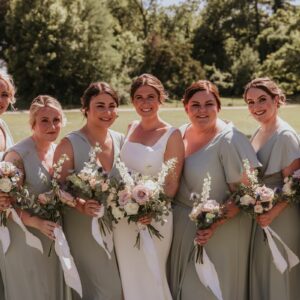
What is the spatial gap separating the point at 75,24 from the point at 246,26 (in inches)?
1240

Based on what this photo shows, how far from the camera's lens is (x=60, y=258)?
5.10 metres

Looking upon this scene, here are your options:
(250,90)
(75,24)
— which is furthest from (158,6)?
(250,90)

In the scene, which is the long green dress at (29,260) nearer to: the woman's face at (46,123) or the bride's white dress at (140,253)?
the woman's face at (46,123)

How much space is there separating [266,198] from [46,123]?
7.94 ft

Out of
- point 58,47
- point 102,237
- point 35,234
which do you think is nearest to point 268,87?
point 102,237

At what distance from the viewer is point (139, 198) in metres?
4.64

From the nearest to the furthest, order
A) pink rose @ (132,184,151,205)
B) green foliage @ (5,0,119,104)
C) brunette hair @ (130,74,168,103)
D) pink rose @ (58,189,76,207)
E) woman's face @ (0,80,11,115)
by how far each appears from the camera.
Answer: pink rose @ (132,184,151,205), pink rose @ (58,189,76,207), brunette hair @ (130,74,168,103), woman's face @ (0,80,11,115), green foliage @ (5,0,119,104)

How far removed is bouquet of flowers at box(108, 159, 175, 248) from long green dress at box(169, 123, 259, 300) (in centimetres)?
48

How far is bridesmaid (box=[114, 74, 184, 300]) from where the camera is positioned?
5254 millimetres

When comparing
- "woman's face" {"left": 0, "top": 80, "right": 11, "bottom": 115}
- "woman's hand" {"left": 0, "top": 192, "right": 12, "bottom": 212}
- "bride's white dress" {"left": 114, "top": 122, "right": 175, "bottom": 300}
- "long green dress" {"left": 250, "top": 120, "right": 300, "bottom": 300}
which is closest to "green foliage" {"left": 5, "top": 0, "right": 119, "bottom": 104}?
"woman's face" {"left": 0, "top": 80, "right": 11, "bottom": 115}

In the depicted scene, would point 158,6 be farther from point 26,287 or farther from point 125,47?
point 26,287

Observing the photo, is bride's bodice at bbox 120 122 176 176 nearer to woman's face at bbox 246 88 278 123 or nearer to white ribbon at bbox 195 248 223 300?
woman's face at bbox 246 88 278 123

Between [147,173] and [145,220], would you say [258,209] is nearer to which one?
[145,220]

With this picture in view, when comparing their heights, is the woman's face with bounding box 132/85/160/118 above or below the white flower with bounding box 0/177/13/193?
above
